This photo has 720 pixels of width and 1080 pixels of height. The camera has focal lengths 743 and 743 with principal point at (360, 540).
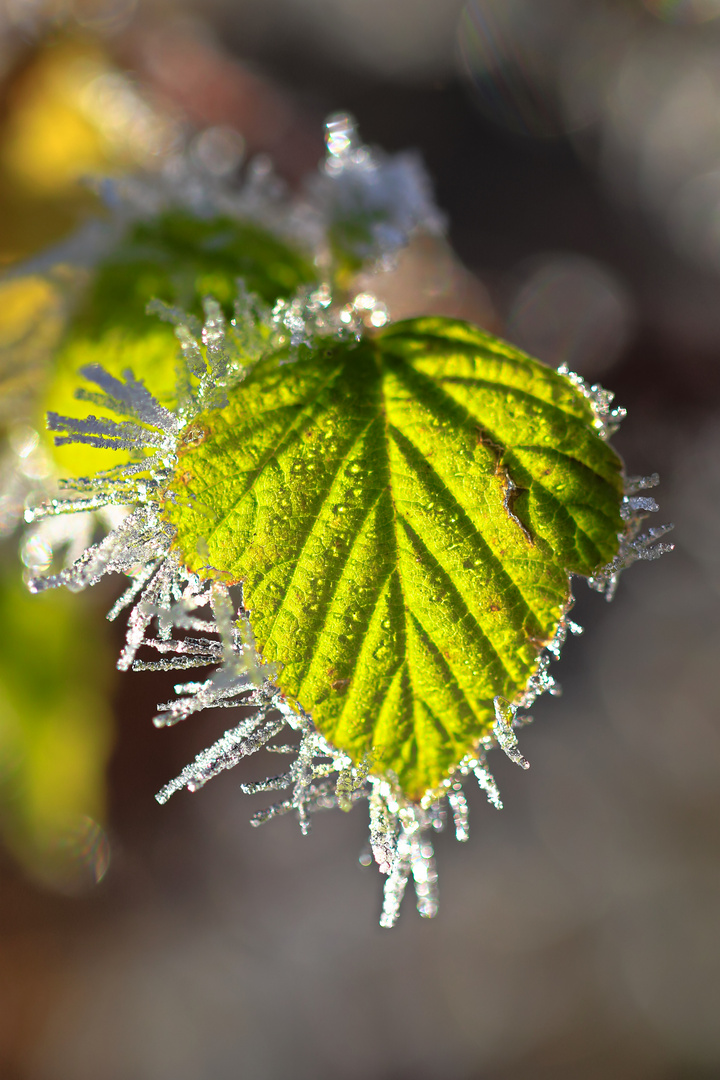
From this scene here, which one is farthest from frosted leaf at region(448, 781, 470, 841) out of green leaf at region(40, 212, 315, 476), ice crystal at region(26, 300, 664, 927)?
green leaf at region(40, 212, 315, 476)

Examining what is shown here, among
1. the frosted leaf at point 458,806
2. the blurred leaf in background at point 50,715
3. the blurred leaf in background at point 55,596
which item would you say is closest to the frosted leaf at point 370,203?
the blurred leaf in background at point 55,596

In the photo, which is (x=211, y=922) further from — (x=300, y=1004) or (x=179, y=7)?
(x=179, y=7)

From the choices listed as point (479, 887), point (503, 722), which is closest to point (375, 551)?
point (503, 722)

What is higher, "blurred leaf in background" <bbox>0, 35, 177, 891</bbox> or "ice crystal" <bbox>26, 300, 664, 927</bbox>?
"blurred leaf in background" <bbox>0, 35, 177, 891</bbox>

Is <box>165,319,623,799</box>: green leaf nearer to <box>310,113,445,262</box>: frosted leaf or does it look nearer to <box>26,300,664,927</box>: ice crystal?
<box>26,300,664,927</box>: ice crystal

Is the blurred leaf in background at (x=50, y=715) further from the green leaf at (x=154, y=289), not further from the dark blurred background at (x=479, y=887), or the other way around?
the green leaf at (x=154, y=289)

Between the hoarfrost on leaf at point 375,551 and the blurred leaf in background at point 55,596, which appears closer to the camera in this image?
the hoarfrost on leaf at point 375,551
